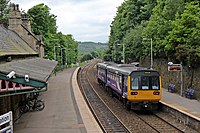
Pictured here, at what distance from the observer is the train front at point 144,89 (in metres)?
22.0

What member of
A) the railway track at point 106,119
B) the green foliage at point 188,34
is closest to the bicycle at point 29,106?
the railway track at point 106,119

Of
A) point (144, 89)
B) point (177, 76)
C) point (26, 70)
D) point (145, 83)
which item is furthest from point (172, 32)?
point (26, 70)

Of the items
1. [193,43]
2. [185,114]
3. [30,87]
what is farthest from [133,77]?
[30,87]

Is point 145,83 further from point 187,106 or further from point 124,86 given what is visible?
point 187,106

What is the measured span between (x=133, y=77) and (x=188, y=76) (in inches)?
374

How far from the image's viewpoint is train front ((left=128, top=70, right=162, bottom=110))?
2200 cm

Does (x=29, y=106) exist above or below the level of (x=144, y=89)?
below

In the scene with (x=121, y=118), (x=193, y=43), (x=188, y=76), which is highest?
(x=193, y=43)

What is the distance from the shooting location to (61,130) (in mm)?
16000

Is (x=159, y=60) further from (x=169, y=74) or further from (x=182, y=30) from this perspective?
(x=182, y=30)

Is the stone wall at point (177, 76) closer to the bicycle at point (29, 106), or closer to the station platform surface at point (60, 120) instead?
the station platform surface at point (60, 120)

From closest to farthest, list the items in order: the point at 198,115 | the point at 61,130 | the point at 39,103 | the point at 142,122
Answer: the point at 61,130
the point at 198,115
the point at 142,122
the point at 39,103

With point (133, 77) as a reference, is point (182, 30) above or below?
above

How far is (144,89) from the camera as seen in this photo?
870 inches
